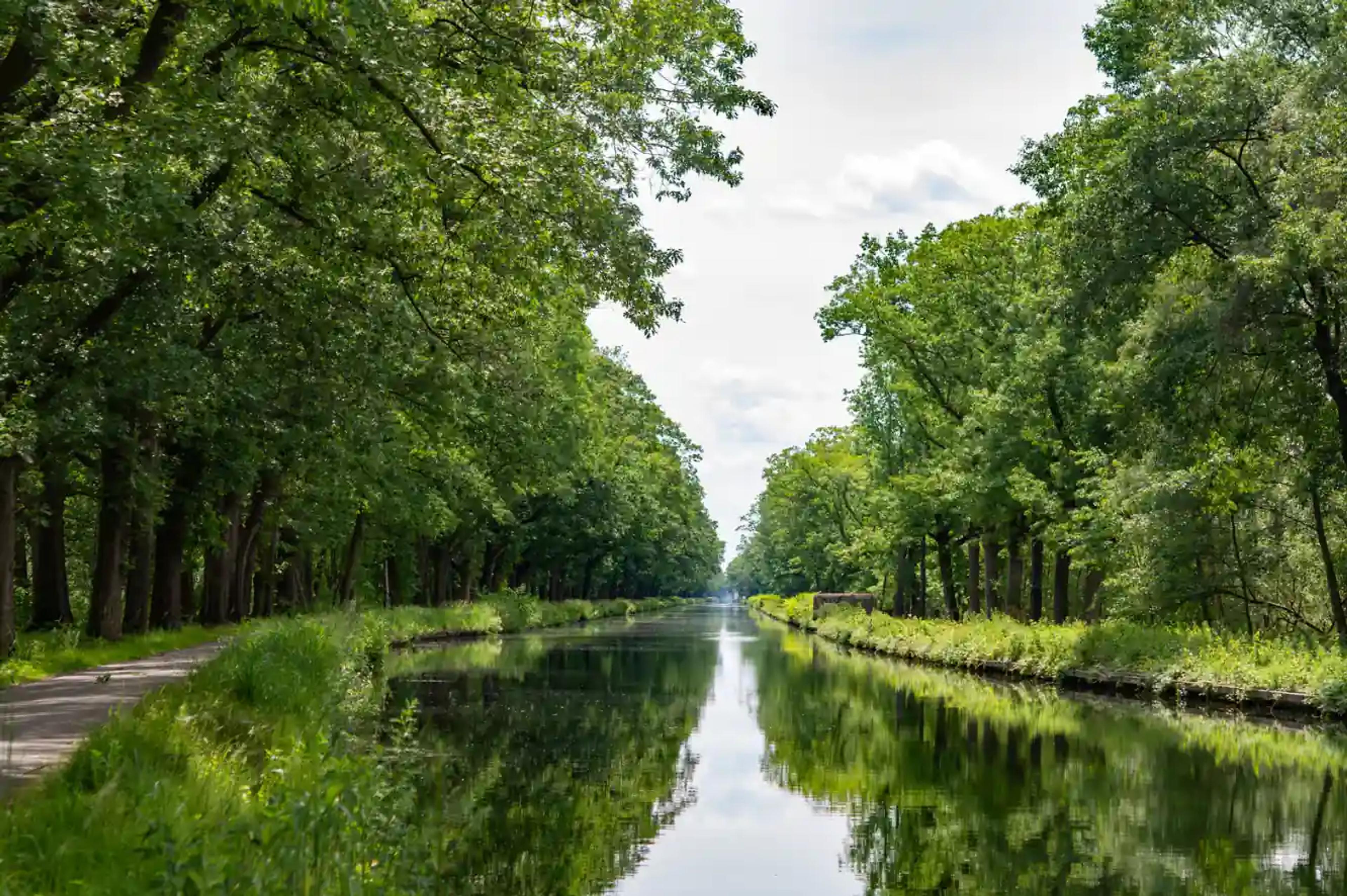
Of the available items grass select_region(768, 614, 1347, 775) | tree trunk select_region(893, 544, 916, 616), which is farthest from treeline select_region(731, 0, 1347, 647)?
tree trunk select_region(893, 544, 916, 616)

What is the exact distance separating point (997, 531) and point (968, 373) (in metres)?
5.92

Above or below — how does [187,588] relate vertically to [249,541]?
below

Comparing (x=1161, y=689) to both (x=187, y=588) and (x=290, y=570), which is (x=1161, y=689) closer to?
(x=187, y=588)

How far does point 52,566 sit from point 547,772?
1483cm

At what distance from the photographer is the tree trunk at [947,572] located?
54.2 meters

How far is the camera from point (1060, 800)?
16172 millimetres

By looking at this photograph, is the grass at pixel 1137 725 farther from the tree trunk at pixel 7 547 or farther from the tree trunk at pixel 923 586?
the tree trunk at pixel 923 586

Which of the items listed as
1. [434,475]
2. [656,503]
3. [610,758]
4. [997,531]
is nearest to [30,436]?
[610,758]

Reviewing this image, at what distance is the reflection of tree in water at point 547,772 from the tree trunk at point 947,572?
2188 cm

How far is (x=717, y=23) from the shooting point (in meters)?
18.8

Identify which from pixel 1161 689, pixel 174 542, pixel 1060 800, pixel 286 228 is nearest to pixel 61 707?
pixel 286 228

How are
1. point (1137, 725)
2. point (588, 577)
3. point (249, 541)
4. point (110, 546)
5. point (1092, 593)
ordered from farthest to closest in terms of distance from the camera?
point (588, 577), point (1092, 593), point (249, 541), point (110, 546), point (1137, 725)

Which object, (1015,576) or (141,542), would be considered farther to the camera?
(1015,576)

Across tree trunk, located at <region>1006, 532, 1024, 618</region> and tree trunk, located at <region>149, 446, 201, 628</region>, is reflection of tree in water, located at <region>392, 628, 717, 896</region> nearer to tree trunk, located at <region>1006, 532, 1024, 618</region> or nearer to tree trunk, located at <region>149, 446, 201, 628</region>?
tree trunk, located at <region>149, 446, 201, 628</region>
